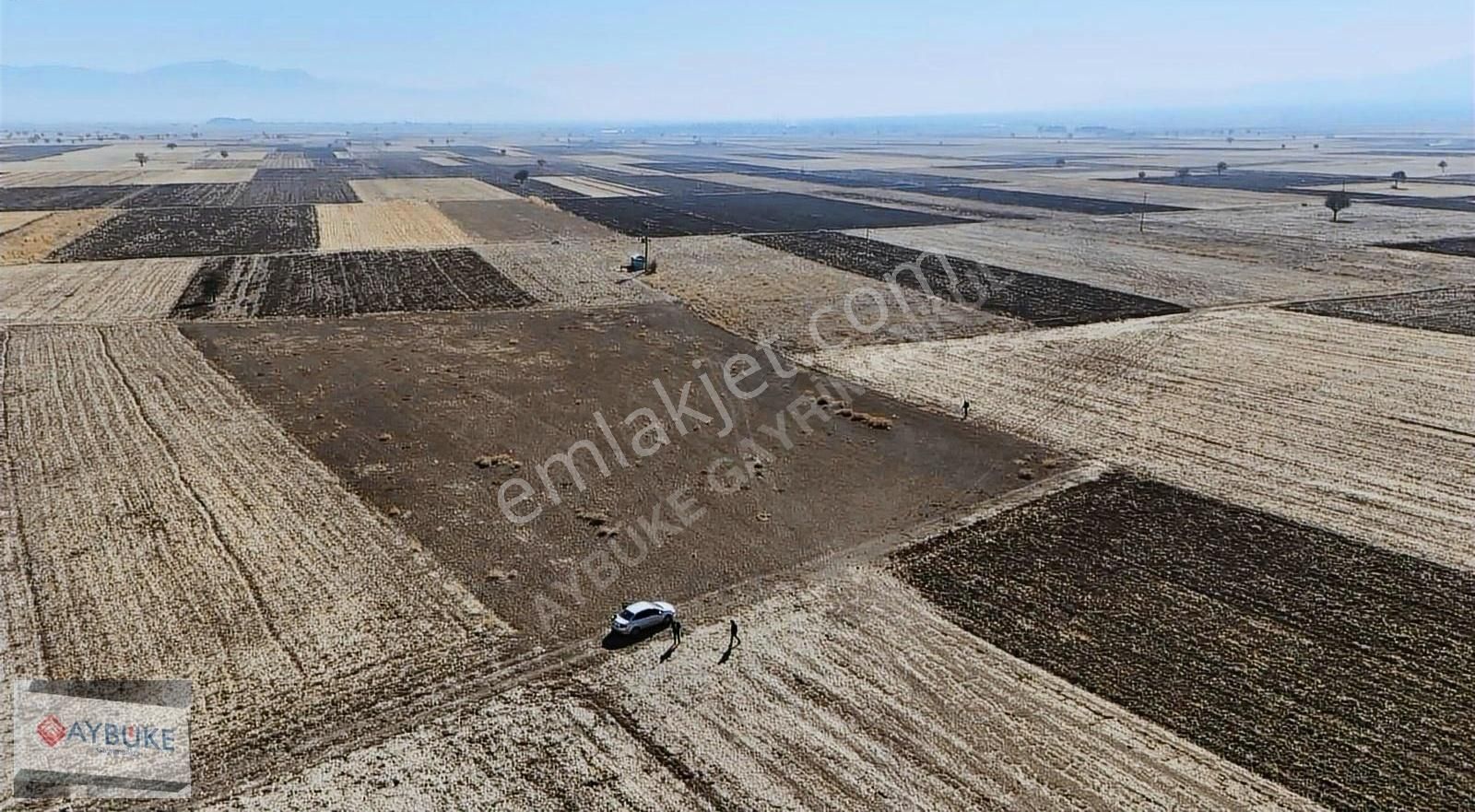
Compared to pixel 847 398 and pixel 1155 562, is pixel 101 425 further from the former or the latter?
pixel 1155 562

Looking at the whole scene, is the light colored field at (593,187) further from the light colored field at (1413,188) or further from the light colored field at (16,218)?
the light colored field at (1413,188)

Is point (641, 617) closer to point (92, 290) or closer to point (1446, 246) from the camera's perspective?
point (92, 290)

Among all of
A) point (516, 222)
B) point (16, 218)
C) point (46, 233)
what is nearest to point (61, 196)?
point (16, 218)

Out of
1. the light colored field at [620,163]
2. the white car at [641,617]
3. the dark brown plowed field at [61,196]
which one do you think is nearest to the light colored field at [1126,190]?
the light colored field at [620,163]

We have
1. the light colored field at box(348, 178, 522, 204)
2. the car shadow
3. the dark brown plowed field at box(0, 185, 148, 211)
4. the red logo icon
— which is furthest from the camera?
the light colored field at box(348, 178, 522, 204)

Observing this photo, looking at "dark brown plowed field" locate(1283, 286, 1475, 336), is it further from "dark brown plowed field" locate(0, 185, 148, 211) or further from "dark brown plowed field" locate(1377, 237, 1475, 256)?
"dark brown plowed field" locate(0, 185, 148, 211)

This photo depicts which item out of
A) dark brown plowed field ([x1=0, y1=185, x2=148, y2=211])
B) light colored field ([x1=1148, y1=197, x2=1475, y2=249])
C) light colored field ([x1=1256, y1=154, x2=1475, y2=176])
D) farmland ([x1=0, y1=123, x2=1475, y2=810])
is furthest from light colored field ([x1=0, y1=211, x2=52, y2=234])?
light colored field ([x1=1256, y1=154, x2=1475, y2=176])
